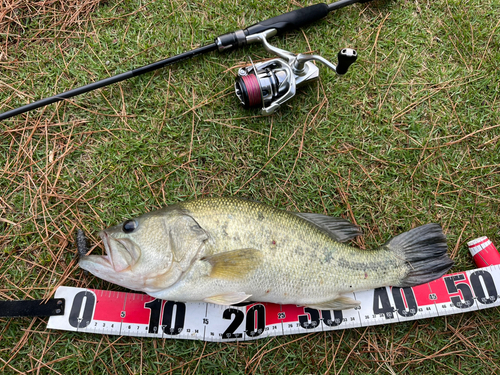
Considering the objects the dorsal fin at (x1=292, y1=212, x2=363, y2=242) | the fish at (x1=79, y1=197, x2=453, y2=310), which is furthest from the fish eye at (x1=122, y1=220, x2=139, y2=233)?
the dorsal fin at (x1=292, y1=212, x2=363, y2=242)

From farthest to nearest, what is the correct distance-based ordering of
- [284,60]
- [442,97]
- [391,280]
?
[442,97]
[284,60]
[391,280]

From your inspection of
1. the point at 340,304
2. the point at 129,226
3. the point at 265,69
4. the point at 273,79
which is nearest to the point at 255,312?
the point at 340,304

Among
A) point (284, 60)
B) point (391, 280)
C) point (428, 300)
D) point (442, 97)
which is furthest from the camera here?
point (442, 97)

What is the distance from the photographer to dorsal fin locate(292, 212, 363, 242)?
8.76 feet

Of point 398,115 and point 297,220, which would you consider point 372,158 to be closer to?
point 398,115

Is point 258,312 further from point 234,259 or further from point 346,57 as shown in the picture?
point 346,57

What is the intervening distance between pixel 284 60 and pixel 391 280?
2.21 meters

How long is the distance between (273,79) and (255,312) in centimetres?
211

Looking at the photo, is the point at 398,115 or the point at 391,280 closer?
the point at 391,280

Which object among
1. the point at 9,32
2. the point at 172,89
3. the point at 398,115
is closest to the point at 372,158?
the point at 398,115

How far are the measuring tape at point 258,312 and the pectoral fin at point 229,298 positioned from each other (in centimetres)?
50

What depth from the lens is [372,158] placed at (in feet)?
10.2

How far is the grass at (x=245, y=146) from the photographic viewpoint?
9.20ft

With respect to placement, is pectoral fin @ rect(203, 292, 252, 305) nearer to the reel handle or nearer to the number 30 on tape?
the number 30 on tape
